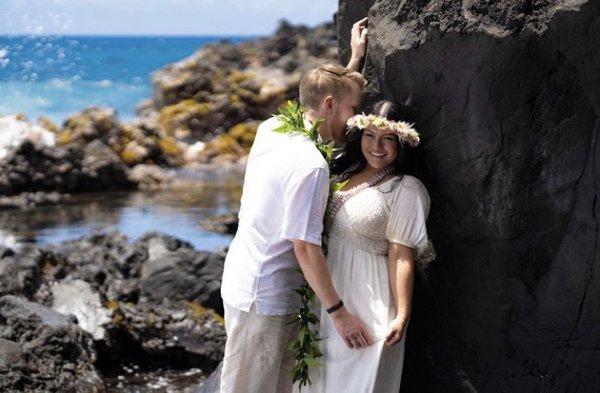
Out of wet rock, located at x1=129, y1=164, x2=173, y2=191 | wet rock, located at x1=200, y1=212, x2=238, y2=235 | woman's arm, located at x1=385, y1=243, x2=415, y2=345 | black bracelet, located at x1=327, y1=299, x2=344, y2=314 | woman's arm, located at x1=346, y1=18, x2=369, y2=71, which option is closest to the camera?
black bracelet, located at x1=327, y1=299, x2=344, y2=314

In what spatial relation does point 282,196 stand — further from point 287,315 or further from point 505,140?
point 505,140

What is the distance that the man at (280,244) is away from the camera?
5.09m

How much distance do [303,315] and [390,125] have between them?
1.11 m

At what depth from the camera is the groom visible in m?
5.09

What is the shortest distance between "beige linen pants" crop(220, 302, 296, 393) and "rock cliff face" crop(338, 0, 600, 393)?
42.0 inches

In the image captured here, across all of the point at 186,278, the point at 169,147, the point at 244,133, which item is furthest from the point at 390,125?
the point at 244,133

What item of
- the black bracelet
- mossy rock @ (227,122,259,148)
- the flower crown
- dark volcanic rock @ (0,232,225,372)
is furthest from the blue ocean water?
the black bracelet

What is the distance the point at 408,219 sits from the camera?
5367 millimetres

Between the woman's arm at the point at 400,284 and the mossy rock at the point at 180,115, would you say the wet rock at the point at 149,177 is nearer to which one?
the mossy rock at the point at 180,115

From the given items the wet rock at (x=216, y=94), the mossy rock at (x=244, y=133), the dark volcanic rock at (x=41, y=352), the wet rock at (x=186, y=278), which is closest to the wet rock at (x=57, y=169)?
the wet rock at (x=216, y=94)

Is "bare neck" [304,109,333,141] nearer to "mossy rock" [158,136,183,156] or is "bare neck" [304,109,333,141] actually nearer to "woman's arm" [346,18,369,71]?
"woman's arm" [346,18,369,71]

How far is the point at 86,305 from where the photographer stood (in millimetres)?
9977

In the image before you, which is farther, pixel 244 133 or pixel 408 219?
pixel 244 133

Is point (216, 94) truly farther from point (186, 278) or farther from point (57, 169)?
point (186, 278)
